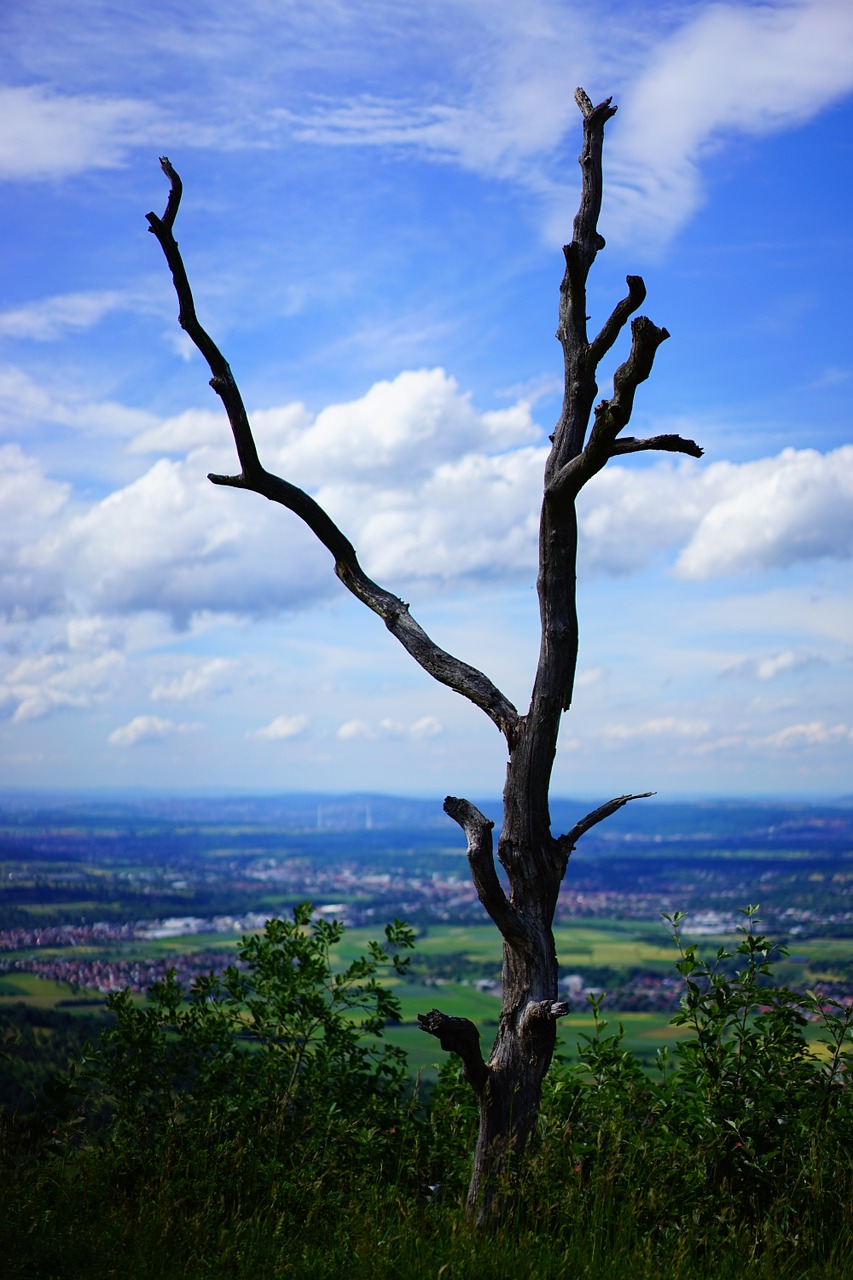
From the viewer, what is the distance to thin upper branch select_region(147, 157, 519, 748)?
182 inches

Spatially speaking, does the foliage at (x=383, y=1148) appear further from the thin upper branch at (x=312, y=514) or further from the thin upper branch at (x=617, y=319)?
the thin upper branch at (x=617, y=319)

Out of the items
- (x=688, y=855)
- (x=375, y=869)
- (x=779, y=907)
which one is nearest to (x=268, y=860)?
(x=375, y=869)

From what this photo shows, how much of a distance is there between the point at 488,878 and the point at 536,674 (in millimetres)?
1003

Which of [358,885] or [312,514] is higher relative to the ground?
[312,514]

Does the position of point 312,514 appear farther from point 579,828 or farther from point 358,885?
point 358,885

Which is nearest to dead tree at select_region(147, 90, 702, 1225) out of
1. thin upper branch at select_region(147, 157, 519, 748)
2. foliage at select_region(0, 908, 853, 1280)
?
thin upper branch at select_region(147, 157, 519, 748)

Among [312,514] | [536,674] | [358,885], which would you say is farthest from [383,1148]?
[358,885]

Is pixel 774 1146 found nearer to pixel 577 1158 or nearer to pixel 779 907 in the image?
pixel 577 1158

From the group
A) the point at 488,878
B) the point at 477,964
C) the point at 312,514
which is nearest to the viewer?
the point at 488,878

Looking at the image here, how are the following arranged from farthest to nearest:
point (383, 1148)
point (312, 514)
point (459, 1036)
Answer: point (383, 1148), point (312, 514), point (459, 1036)

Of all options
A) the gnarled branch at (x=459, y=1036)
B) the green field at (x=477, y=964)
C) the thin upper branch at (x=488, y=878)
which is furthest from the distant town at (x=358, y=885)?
the gnarled branch at (x=459, y=1036)

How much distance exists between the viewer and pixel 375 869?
106750 mm

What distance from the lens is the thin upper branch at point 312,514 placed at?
4.63 metres

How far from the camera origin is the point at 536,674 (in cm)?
477
